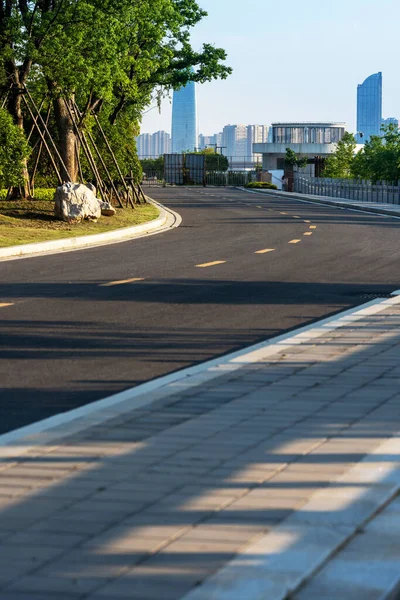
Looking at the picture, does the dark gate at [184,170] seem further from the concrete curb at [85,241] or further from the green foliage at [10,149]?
the green foliage at [10,149]

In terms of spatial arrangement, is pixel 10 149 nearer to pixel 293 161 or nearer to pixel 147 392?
pixel 147 392

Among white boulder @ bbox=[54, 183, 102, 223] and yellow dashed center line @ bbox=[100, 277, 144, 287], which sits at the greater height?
white boulder @ bbox=[54, 183, 102, 223]

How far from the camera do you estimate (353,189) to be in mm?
73062

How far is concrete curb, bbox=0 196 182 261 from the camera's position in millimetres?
24953

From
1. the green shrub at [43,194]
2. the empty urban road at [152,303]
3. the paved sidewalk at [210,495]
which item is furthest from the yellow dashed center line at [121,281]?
the green shrub at [43,194]

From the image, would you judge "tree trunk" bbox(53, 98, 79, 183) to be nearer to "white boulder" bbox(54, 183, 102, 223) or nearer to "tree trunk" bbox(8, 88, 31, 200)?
"tree trunk" bbox(8, 88, 31, 200)

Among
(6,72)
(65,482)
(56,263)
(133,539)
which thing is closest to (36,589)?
(133,539)

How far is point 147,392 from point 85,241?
2106 cm

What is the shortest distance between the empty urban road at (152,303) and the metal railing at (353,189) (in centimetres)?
3504

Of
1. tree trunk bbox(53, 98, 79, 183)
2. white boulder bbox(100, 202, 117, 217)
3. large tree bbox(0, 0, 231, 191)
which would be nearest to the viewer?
large tree bbox(0, 0, 231, 191)

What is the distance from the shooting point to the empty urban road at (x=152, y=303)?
31.2ft

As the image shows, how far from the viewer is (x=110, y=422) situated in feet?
23.2

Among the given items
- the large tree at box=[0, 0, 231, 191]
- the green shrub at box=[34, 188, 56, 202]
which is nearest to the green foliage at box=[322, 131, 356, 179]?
the green shrub at box=[34, 188, 56, 202]

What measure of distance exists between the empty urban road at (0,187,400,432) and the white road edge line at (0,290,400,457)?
32 cm
